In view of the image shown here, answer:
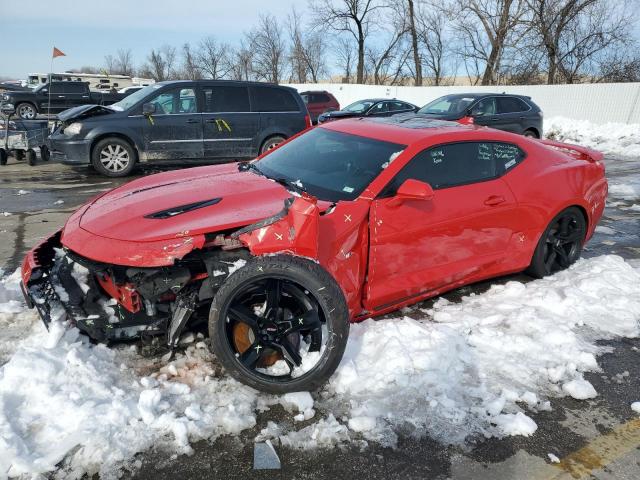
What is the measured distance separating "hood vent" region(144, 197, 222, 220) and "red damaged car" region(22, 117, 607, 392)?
0.01 metres

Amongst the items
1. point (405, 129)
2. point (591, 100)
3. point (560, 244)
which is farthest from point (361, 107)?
point (405, 129)

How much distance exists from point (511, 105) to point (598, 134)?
698cm

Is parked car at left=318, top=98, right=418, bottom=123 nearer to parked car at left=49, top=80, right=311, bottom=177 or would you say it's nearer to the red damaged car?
parked car at left=49, top=80, right=311, bottom=177

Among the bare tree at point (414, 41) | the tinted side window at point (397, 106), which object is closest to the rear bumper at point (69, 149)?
the tinted side window at point (397, 106)

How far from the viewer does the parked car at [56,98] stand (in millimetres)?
20625

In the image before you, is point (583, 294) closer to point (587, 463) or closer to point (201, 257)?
point (587, 463)

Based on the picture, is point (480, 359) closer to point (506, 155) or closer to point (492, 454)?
point (492, 454)

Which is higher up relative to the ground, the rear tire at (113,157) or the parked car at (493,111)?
the parked car at (493,111)

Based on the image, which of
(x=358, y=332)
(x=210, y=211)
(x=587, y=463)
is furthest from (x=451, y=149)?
(x=587, y=463)

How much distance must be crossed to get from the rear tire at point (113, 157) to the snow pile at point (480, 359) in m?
7.27

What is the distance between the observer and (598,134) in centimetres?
1755

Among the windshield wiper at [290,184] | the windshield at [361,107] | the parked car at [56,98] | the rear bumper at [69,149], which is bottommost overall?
the rear bumper at [69,149]

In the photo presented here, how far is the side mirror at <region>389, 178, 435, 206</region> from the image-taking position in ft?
10.4

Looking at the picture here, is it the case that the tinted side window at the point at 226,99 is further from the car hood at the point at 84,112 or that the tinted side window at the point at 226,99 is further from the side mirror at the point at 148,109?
the car hood at the point at 84,112
